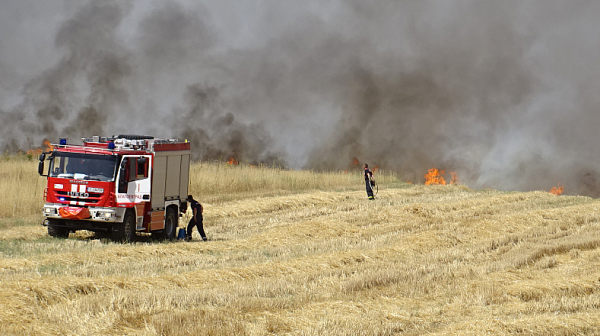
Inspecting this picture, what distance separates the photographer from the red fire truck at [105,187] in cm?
1507

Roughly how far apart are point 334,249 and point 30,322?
7.58 m

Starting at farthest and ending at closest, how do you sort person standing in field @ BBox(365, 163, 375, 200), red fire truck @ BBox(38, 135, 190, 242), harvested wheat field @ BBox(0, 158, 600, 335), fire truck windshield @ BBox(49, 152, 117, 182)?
1. person standing in field @ BBox(365, 163, 375, 200)
2. fire truck windshield @ BBox(49, 152, 117, 182)
3. red fire truck @ BBox(38, 135, 190, 242)
4. harvested wheat field @ BBox(0, 158, 600, 335)

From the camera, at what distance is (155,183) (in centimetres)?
1614

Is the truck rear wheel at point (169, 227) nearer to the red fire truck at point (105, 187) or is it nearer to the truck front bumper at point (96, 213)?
the red fire truck at point (105, 187)

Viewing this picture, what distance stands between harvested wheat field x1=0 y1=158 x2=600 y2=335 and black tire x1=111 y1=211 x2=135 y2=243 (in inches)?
13.7

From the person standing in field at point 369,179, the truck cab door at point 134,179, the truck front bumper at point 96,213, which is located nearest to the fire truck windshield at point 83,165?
the truck cab door at point 134,179

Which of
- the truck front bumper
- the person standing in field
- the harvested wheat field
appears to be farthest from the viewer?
the person standing in field

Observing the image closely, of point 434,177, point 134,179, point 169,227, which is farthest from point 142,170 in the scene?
point 434,177

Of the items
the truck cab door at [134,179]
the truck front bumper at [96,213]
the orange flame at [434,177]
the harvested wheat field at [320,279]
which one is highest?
the orange flame at [434,177]

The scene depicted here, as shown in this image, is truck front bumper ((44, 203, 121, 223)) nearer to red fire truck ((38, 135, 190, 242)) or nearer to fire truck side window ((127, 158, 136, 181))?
red fire truck ((38, 135, 190, 242))

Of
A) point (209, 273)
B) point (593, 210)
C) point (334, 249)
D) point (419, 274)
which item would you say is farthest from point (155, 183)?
point (593, 210)

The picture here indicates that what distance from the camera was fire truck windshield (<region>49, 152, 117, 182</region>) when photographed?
1532 centimetres

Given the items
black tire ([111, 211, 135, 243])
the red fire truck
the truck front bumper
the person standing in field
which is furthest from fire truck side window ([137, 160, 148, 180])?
the person standing in field

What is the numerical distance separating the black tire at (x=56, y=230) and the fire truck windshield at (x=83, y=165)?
1.08m
